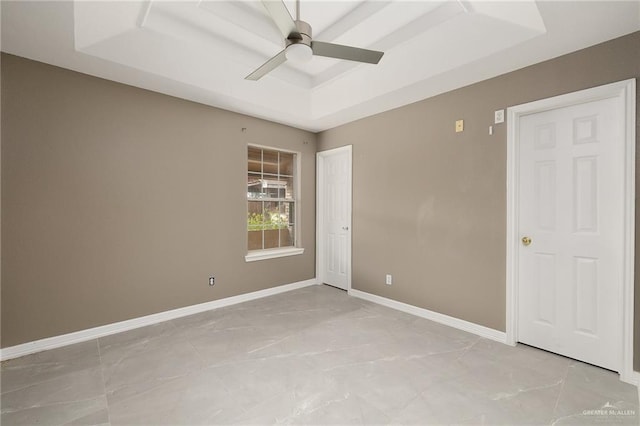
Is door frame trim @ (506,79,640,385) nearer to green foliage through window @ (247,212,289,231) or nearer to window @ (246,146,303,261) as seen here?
window @ (246,146,303,261)

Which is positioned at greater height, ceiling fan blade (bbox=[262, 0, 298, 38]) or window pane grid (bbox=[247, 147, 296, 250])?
ceiling fan blade (bbox=[262, 0, 298, 38])

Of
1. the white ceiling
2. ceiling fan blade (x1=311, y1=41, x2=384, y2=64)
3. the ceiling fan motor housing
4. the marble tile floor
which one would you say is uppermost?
the white ceiling

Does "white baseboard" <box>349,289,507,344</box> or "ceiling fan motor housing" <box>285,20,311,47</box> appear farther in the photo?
"white baseboard" <box>349,289,507,344</box>

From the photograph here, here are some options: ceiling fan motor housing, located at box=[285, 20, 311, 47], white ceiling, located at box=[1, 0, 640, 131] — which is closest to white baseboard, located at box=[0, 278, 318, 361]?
white ceiling, located at box=[1, 0, 640, 131]

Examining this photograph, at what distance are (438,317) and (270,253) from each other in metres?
2.38

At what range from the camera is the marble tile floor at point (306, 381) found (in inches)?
70.9

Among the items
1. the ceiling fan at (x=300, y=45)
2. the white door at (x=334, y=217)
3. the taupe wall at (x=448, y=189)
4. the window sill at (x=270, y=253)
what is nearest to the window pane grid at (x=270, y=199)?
the window sill at (x=270, y=253)

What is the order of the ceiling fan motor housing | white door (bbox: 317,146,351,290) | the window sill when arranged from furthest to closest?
white door (bbox: 317,146,351,290), the window sill, the ceiling fan motor housing

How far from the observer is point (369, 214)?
→ 4.07m

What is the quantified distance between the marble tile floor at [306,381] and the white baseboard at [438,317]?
9 centimetres

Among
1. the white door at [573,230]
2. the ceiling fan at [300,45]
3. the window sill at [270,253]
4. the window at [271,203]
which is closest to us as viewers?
the ceiling fan at [300,45]

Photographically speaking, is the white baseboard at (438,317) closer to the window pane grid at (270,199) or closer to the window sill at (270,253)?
the window sill at (270,253)

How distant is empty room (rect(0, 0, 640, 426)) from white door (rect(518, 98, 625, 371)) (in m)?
0.02

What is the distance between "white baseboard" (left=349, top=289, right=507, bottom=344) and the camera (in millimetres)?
2848
